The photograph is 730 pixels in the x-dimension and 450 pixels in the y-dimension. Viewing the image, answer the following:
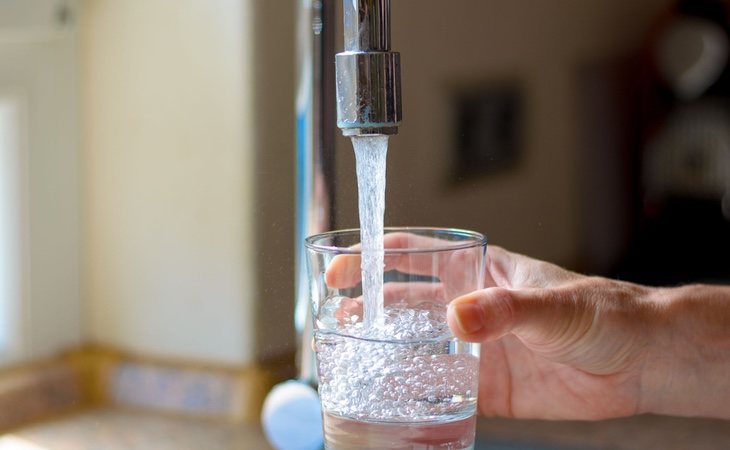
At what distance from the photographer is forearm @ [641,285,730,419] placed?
568 millimetres

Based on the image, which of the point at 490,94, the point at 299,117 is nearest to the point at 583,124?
the point at 490,94

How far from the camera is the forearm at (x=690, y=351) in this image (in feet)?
1.86

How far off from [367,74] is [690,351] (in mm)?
265

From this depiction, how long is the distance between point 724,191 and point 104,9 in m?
0.43

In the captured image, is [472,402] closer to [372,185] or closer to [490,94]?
[372,185]

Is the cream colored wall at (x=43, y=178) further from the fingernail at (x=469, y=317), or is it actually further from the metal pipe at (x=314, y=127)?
the fingernail at (x=469, y=317)

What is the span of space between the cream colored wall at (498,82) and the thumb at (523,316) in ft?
0.22

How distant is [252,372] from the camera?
0.58 meters

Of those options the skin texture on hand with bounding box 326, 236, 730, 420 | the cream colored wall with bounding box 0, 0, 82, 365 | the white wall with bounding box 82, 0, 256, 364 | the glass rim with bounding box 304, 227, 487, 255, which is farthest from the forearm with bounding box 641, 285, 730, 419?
the cream colored wall with bounding box 0, 0, 82, 365

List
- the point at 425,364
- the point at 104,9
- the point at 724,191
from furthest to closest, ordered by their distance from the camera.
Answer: the point at 724,191 < the point at 104,9 < the point at 425,364

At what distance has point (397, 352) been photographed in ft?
1.52

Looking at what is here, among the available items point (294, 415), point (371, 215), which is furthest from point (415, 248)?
point (294, 415)

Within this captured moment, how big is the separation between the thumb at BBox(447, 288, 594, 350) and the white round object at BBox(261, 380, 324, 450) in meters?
0.14

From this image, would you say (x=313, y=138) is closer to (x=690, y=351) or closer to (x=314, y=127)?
(x=314, y=127)
